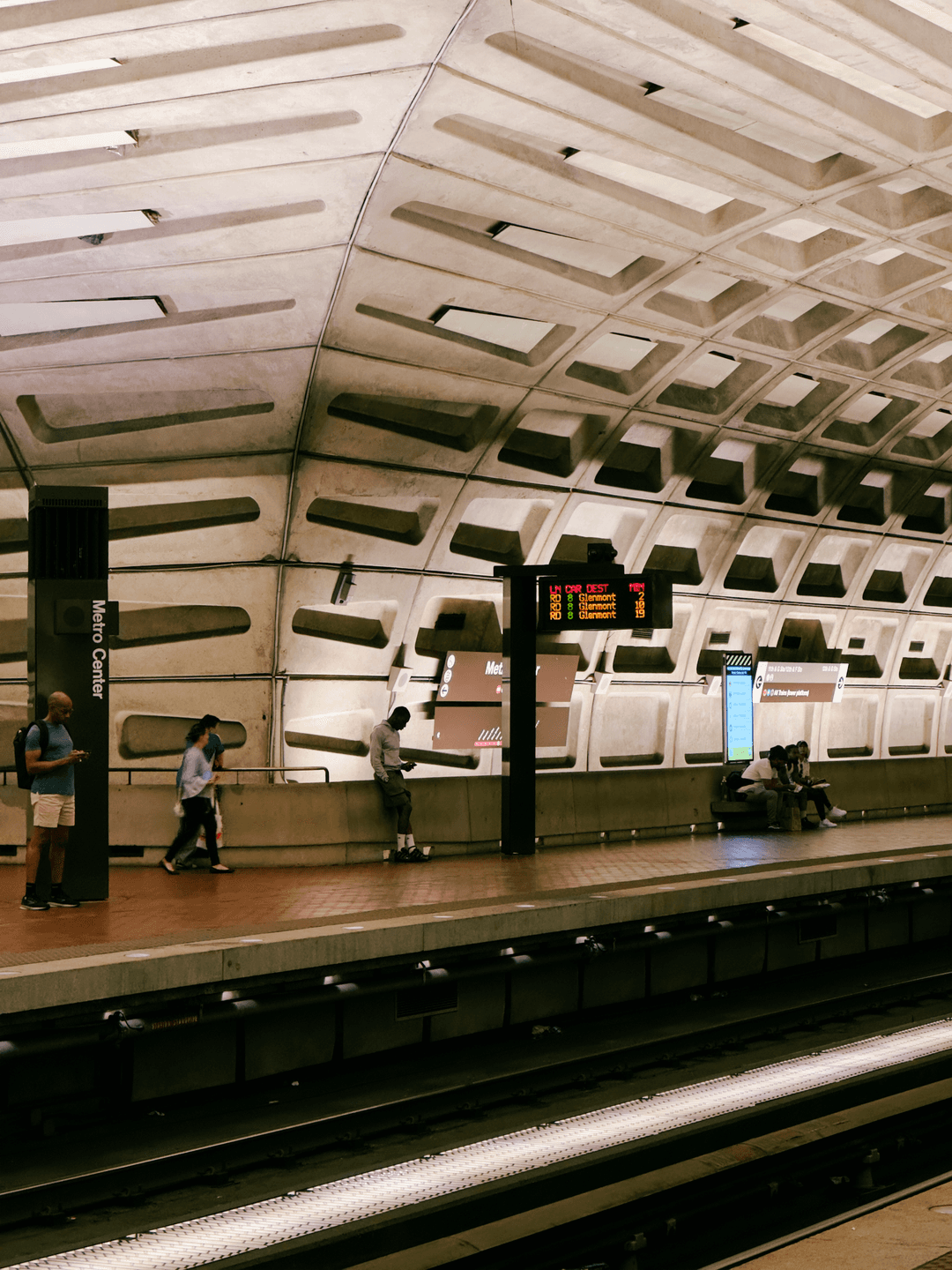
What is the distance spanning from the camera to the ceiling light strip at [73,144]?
11.5 meters

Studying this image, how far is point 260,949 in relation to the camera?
8469mm

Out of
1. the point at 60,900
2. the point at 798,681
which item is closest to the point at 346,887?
the point at 60,900

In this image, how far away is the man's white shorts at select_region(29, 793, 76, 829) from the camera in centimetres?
1011

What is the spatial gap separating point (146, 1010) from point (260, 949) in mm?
823

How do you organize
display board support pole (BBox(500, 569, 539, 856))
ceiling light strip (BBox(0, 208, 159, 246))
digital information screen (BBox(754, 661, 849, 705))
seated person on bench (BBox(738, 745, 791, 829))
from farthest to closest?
digital information screen (BBox(754, 661, 849, 705)), seated person on bench (BBox(738, 745, 791, 829)), display board support pole (BBox(500, 569, 539, 856)), ceiling light strip (BBox(0, 208, 159, 246))

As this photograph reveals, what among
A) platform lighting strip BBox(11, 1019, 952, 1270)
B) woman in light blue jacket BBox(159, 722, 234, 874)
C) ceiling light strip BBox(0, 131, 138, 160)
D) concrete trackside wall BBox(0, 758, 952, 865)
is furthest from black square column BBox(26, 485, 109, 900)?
platform lighting strip BBox(11, 1019, 952, 1270)

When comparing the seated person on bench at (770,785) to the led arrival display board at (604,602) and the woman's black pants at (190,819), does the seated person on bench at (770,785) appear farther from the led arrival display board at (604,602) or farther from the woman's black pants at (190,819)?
the woman's black pants at (190,819)

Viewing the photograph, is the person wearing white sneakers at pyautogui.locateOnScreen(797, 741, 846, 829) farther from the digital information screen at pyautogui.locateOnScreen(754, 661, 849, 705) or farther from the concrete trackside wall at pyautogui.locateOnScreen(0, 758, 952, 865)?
the digital information screen at pyautogui.locateOnScreen(754, 661, 849, 705)

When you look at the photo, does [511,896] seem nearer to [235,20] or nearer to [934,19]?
[235,20]

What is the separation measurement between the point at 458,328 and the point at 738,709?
8.57 m

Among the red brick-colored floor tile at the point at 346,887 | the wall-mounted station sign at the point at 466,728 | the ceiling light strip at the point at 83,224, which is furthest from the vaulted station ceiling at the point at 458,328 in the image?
the red brick-colored floor tile at the point at 346,887

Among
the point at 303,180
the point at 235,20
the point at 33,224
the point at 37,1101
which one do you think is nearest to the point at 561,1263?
the point at 37,1101

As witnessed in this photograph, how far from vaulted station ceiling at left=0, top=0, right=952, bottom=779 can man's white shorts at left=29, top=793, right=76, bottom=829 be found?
5.67m

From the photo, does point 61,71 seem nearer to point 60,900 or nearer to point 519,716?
point 60,900
